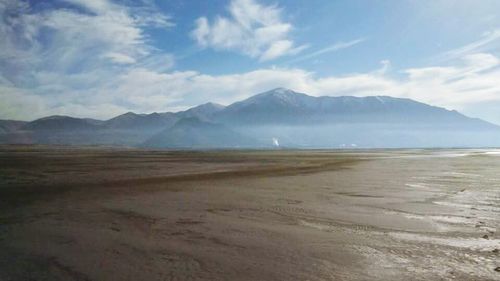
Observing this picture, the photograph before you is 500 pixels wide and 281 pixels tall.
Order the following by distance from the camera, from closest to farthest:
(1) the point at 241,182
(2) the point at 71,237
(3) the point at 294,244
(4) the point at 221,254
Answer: (4) the point at 221,254 < (3) the point at 294,244 < (2) the point at 71,237 < (1) the point at 241,182

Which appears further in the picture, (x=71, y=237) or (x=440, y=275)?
(x=71, y=237)

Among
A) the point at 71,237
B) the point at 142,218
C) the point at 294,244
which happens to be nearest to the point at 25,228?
the point at 71,237

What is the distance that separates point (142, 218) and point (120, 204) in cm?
355

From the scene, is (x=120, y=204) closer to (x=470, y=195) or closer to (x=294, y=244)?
(x=294, y=244)

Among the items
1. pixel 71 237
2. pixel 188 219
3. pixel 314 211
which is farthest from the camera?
pixel 314 211

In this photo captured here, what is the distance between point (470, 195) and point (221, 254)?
1673 cm

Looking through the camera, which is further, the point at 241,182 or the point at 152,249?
the point at 241,182

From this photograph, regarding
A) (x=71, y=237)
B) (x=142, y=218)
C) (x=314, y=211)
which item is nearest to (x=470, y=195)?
(x=314, y=211)

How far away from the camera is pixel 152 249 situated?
396 inches

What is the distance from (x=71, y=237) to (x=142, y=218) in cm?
312

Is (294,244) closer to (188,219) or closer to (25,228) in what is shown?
(188,219)

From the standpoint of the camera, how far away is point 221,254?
31.7 ft

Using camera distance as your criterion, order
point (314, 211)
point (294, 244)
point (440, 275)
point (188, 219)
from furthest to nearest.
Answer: point (314, 211), point (188, 219), point (294, 244), point (440, 275)

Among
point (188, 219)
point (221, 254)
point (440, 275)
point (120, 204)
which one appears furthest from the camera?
point (120, 204)
